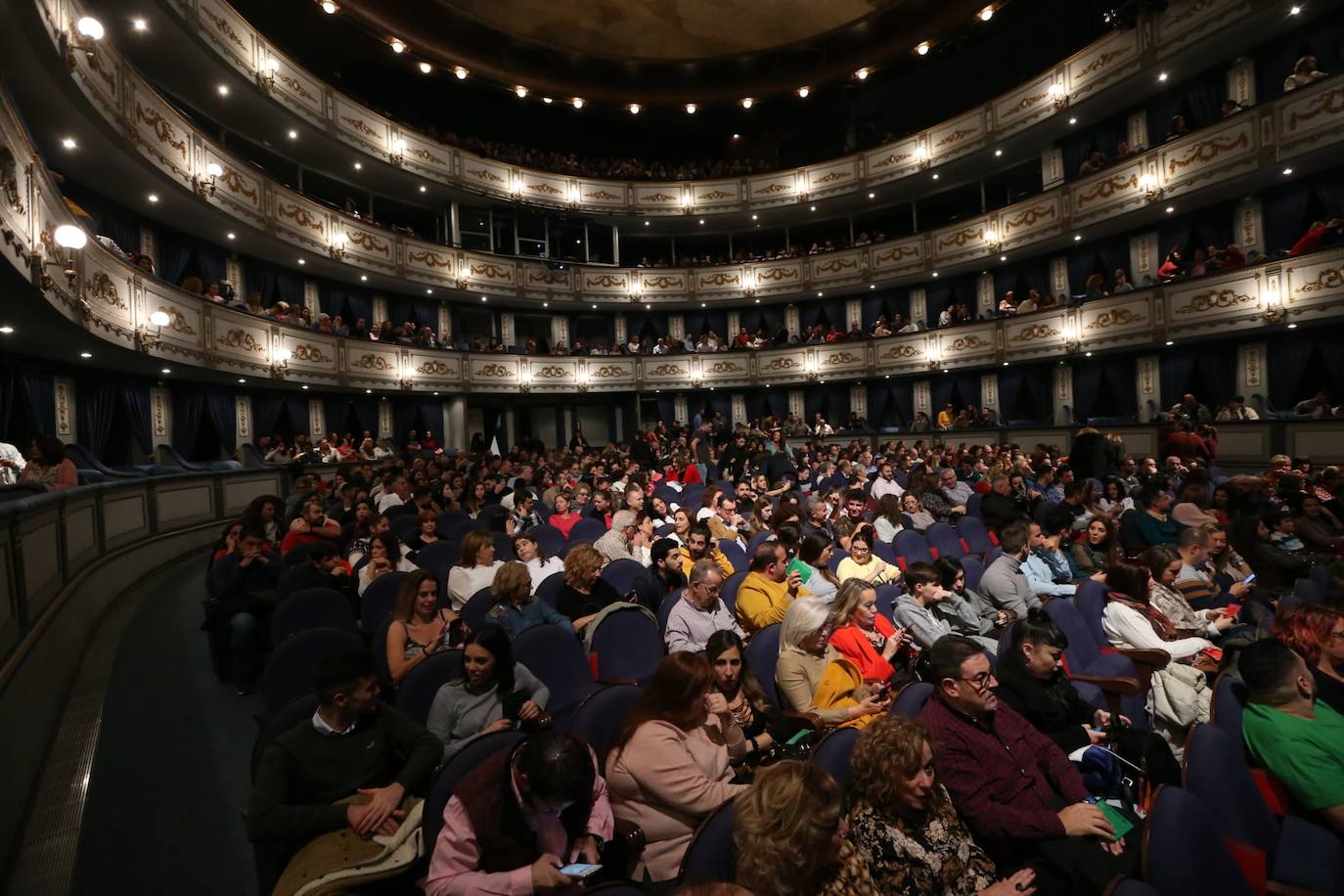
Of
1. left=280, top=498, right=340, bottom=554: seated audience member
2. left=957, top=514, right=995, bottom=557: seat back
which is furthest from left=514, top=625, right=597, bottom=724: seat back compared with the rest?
left=957, top=514, right=995, bottom=557: seat back

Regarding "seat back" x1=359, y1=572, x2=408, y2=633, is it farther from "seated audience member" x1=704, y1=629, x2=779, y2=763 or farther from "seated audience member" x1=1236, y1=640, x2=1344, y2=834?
"seated audience member" x1=1236, y1=640, x2=1344, y2=834

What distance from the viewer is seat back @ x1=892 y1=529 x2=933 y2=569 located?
609 cm

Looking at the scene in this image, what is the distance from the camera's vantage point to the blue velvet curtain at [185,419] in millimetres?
11023

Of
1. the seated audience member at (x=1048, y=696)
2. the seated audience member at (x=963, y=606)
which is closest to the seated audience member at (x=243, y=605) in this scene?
the seated audience member at (x=1048, y=696)

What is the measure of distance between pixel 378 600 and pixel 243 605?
78 centimetres

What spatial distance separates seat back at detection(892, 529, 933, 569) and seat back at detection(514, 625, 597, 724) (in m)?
3.57

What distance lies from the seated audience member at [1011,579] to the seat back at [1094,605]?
42 cm

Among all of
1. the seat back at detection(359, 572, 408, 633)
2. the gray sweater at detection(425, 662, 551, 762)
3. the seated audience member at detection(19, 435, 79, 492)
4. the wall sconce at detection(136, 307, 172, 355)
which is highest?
the wall sconce at detection(136, 307, 172, 355)

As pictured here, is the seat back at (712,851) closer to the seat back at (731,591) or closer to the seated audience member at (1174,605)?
the seat back at (731,591)

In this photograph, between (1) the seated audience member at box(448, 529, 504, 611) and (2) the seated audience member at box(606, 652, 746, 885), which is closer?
(2) the seated audience member at box(606, 652, 746, 885)

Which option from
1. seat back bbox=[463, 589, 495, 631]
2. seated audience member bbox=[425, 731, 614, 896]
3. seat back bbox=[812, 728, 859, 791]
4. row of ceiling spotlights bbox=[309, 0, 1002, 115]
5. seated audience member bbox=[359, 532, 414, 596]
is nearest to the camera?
seated audience member bbox=[425, 731, 614, 896]

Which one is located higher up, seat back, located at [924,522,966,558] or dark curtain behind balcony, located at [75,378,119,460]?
dark curtain behind balcony, located at [75,378,119,460]

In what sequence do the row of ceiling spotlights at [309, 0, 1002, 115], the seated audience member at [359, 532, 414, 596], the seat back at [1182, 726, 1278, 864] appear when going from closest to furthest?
the seat back at [1182, 726, 1278, 864], the seated audience member at [359, 532, 414, 596], the row of ceiling spotlights at [309, 0, 1002, 115]

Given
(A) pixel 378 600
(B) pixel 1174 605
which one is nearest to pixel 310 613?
(A) pixel 378 600
